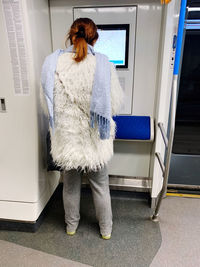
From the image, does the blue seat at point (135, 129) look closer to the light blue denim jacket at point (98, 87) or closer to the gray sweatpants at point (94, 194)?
the gray sweatpants at point (94, 194)

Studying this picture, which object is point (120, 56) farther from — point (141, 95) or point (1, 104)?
point (1, 104)

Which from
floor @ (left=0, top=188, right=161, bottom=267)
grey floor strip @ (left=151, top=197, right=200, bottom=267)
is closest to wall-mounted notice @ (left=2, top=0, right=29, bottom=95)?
floor @ (left=0, top=188, right=161, bottom=267)

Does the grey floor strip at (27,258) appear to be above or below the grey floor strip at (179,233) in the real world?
below

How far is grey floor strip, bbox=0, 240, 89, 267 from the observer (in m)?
1.45

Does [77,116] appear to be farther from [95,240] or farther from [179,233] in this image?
[179,233]

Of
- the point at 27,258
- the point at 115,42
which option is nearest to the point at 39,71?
the point at 115,42

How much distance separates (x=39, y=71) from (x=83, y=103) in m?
0.62

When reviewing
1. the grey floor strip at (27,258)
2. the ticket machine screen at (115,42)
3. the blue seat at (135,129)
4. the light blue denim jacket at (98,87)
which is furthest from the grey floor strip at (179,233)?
the ticket machine screen at (115,42)

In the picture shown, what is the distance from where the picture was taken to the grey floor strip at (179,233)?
4.83ft

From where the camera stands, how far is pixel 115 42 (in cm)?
184

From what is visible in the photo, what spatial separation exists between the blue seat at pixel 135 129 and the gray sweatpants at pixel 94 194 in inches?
21.1

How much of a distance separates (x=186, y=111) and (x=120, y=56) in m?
2.47

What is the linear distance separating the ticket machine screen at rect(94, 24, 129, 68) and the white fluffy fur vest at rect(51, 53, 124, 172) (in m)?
0.70

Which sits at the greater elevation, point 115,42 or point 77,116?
point 115,42
